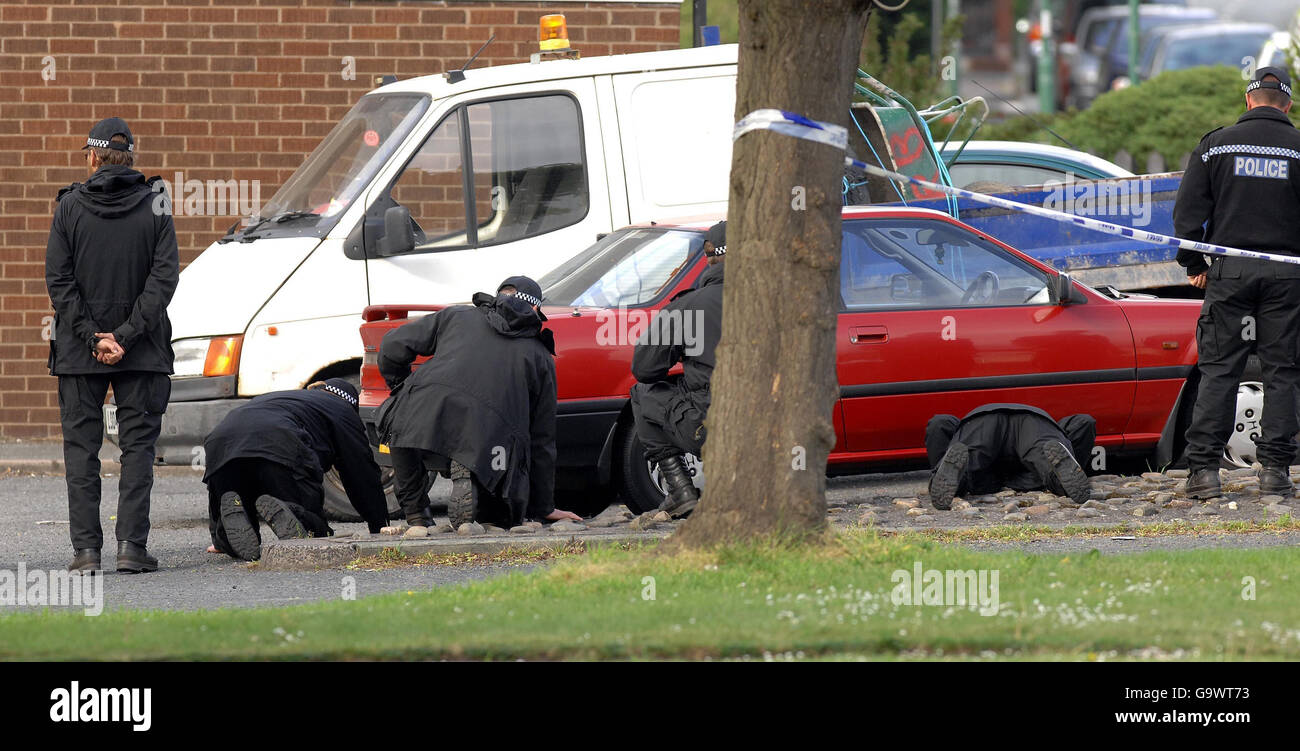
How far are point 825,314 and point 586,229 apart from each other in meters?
3.89

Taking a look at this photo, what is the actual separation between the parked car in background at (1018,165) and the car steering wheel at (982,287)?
9.28 ft

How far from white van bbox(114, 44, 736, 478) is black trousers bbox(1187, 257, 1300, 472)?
122 inches

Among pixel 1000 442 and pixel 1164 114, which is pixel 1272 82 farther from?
pixel 1164 114

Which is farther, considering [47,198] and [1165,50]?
[1165,50]

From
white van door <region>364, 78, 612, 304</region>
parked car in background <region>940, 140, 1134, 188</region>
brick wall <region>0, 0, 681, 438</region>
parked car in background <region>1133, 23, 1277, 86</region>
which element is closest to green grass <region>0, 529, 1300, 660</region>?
white van door <region>364, 78, 612, 304</region>

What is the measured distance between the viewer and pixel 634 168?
10.4 metres

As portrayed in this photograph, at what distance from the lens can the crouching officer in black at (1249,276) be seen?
8438 millimetres

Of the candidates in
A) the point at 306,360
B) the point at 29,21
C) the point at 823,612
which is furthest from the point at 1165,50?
the point at 823,612

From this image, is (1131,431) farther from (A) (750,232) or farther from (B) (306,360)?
(B) (306,360)

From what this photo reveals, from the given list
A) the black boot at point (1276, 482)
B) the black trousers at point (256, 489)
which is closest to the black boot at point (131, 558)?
the black trousers at point (256, 489)

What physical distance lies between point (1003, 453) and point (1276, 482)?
130 cm

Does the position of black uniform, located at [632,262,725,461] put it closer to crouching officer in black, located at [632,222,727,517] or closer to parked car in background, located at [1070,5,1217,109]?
crouching officer in black, located at [632,222,727,517]

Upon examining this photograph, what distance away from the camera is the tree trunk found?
6578mm
